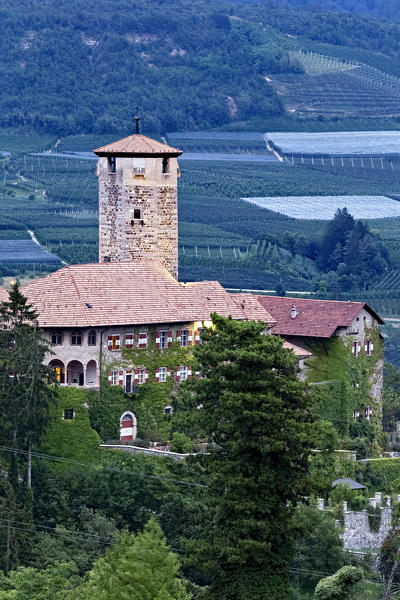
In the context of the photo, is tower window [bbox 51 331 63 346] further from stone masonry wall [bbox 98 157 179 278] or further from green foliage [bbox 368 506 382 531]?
green foliage [bbox 368 506 382 531]

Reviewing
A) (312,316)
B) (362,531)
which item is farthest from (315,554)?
(312,316)

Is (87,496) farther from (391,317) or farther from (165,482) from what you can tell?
(391,317)

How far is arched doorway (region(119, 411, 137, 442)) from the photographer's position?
70938 mm

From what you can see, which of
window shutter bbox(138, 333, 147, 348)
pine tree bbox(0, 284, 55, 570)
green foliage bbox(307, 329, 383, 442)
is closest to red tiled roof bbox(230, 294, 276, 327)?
green foliage bbox(307, 329, 383, 442)

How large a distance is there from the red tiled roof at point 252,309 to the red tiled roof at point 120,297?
1.71 ft

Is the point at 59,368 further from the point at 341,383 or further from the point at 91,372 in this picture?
the point at 341,383

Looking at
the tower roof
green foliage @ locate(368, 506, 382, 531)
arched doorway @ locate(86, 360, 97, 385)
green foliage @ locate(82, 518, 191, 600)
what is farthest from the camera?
the tower roof

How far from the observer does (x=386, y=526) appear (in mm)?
71062

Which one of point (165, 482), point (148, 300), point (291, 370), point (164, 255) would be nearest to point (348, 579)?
point (291, 370)

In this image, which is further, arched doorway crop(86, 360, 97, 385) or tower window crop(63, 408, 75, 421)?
arched doorway crop(86, 360, 97, 385)

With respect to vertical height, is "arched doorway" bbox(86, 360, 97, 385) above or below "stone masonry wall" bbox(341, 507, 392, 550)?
above

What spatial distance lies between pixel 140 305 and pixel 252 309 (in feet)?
22.3

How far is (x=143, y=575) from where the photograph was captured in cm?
4750

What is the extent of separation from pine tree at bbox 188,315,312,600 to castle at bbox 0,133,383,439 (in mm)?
10072
